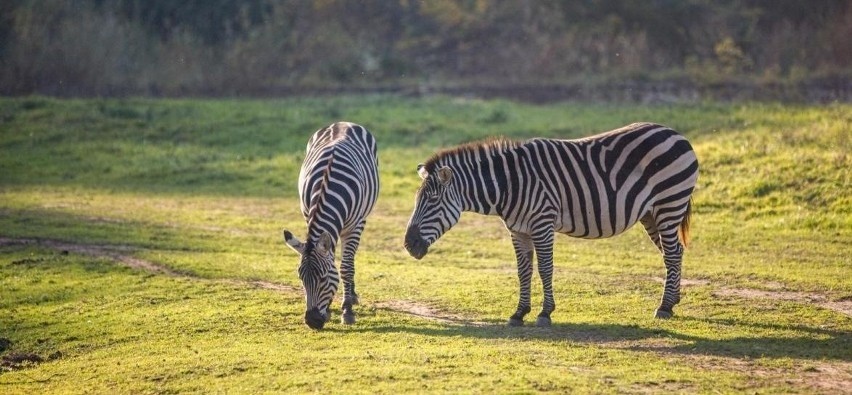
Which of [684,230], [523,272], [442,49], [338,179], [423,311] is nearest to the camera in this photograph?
[523,272]

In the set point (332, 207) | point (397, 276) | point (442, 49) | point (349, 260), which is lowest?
point (397, 276)

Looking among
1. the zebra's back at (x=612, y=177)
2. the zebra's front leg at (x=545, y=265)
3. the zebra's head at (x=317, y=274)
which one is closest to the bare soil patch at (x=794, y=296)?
the zebra's back at (x=612, y=177)

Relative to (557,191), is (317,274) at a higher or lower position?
lower

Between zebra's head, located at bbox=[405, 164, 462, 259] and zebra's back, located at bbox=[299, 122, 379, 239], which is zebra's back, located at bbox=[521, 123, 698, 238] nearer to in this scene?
zebra's head, located at bbox=[405, 164, 462, 259]

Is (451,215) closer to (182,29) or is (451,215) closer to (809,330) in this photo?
(809,330)

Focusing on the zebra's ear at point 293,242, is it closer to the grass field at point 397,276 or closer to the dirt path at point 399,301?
the grass field at point 397,276

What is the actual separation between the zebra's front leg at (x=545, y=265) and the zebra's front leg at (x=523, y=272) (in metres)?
0.18

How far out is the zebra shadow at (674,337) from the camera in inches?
386

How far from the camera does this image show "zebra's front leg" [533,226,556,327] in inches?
437

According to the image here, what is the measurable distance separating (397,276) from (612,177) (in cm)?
380

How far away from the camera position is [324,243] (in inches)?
422

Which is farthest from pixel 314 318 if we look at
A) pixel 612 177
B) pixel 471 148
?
pixel 612 177

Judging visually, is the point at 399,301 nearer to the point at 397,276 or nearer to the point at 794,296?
the point at 397,276

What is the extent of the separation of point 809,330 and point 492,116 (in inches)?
635
